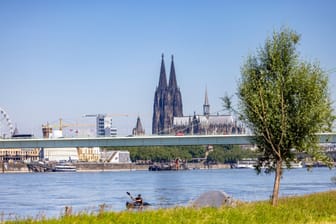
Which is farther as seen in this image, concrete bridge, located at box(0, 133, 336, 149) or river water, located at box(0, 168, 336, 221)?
concrete bridge, located at box(0, 133, 336, 149)

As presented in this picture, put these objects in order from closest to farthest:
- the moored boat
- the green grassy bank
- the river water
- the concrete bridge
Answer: the green grassy bank, the river water, the concrete bridge, the moored boat

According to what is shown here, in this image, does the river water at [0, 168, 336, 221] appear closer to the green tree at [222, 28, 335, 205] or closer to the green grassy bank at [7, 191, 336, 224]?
the green grassy bank at [7, 191, 336, 224]

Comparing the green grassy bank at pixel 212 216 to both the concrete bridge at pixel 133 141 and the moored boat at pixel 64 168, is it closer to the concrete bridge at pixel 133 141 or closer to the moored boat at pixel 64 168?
the concrete bridge at pixel 133 141

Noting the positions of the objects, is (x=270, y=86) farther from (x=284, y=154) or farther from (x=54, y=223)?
(x=54, y=223)

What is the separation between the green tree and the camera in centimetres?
2803

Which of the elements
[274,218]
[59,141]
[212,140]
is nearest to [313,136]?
[274,218]

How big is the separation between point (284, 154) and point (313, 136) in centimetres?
128

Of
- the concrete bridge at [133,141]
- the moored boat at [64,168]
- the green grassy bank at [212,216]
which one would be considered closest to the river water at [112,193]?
the green grassy bank at [212,216]

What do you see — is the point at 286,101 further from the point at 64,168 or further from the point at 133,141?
the point at 64,168

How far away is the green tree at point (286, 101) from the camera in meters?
28.0

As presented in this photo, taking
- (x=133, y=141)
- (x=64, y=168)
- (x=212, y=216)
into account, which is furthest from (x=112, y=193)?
(x=64, y=168)

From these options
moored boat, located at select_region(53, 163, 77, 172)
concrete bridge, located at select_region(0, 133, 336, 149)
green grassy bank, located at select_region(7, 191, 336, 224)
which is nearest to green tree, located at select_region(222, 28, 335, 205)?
green grassy bank, located at select_region(7, 191, 336, 224)

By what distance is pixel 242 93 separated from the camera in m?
29.4

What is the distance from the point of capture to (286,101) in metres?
28.4
